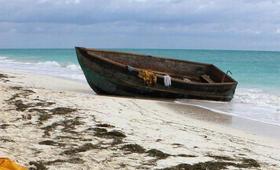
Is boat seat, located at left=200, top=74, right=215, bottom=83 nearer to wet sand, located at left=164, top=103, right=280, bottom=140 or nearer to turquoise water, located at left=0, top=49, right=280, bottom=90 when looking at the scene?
wet sand, located at left=164, top=103, right=280, bottom=140

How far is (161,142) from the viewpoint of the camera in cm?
633

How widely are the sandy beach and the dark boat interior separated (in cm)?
413

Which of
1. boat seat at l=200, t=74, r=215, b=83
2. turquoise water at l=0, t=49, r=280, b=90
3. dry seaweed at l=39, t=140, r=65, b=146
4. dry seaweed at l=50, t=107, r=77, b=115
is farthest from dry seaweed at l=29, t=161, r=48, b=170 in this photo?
turquoise water at l=0, t=49, r=280, b=90

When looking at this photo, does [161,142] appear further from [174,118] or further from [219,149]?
[174,118]

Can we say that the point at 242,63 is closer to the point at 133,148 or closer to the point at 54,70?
the point at 54,70

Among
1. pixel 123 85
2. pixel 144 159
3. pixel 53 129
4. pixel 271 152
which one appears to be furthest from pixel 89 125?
pixel 123 85

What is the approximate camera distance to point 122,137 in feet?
21.1

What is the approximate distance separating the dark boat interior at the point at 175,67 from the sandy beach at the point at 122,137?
4.13m

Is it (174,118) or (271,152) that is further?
(174,118)

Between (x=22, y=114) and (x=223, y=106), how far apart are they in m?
6.32

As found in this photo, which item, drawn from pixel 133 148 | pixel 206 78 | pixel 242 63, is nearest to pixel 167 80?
pixel 206 78

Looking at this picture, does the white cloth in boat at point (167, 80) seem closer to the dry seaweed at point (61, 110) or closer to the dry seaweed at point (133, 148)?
the dry seaweed at point (61, 110)

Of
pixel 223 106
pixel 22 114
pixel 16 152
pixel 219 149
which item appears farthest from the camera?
pixel 223 106

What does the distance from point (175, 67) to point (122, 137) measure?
8.78 m
